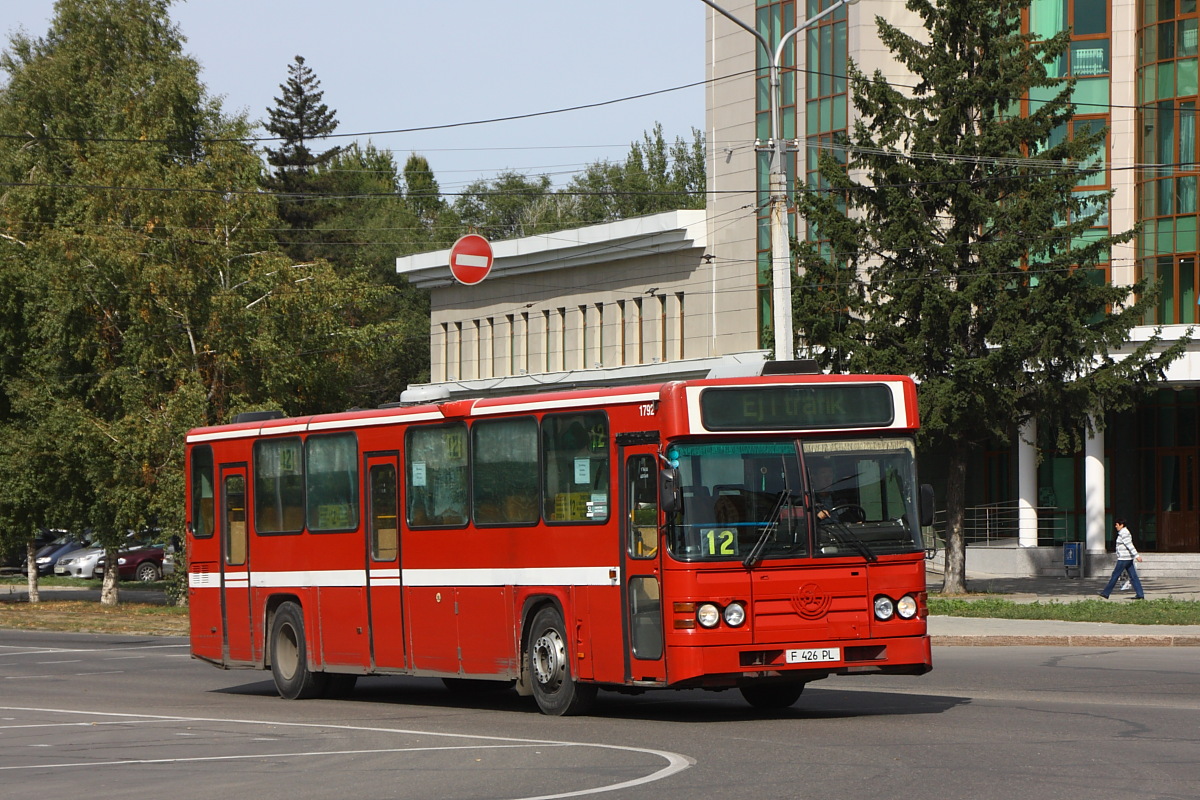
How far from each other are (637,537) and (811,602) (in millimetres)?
1491

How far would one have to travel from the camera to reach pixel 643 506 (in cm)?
1473

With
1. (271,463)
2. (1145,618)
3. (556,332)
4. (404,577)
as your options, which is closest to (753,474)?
(404,577)

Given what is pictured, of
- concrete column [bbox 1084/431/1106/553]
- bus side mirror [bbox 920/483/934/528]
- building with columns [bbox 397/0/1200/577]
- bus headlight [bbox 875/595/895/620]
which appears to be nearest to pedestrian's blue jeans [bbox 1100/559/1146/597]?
building with columns [bbox 397/0/1200/577]

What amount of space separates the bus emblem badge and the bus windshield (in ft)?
0.89

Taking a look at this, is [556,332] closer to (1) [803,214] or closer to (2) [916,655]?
(1) [803,214]

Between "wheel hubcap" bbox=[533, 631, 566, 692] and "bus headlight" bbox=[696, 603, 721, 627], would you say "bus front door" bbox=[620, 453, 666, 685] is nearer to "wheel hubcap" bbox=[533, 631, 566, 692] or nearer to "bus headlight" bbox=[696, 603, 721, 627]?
"bus headlight" bbox=[696, 603, 721, 627]

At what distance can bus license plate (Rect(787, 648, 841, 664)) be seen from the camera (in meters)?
14.3

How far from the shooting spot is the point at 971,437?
38.6m

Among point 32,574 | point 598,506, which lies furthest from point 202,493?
point 32,574

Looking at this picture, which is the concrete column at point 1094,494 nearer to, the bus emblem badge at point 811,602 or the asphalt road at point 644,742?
the asphalt road at point 644,742

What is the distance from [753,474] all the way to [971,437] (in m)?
25.0

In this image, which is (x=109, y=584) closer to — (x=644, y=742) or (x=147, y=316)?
(x=147, y=316)

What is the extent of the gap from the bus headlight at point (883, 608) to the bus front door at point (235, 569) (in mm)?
8267

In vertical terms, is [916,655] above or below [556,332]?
below
